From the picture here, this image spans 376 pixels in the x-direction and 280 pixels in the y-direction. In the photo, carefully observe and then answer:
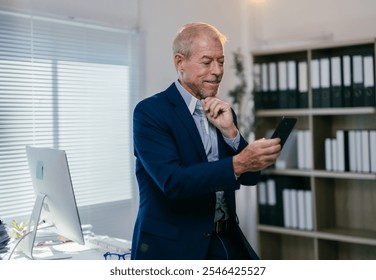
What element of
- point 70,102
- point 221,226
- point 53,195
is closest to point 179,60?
point 221,226

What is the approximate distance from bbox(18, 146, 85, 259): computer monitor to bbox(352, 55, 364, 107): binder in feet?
5.61

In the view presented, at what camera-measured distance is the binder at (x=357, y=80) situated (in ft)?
9.08

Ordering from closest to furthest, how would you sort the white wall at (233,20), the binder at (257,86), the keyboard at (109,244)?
the keyboard at (109,244) → the white wall at (233,20) → the binder at (257,86)

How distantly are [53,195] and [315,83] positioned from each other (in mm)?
1720

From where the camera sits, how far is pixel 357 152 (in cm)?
281

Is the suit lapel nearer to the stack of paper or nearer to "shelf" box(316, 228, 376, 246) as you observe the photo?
the stack of paper

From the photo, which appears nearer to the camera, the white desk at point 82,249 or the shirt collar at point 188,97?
the shirt collar at point 188,97

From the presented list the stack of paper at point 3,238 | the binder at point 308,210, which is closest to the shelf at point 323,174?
the binder at point 308,210

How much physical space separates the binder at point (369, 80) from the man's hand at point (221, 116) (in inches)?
58.2

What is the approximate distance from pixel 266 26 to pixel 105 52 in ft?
4.05

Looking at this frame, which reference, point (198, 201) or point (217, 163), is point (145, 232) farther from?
point (217, 163)

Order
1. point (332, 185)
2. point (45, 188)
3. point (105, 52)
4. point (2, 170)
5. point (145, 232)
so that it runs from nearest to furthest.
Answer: point (145, 232), point (45, 188), point (2, 170), point (105, 52), point (332, 185)

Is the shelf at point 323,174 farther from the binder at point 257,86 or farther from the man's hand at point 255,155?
the man's hand at point 255,155

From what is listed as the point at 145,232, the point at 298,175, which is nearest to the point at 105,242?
the point at 145,232
